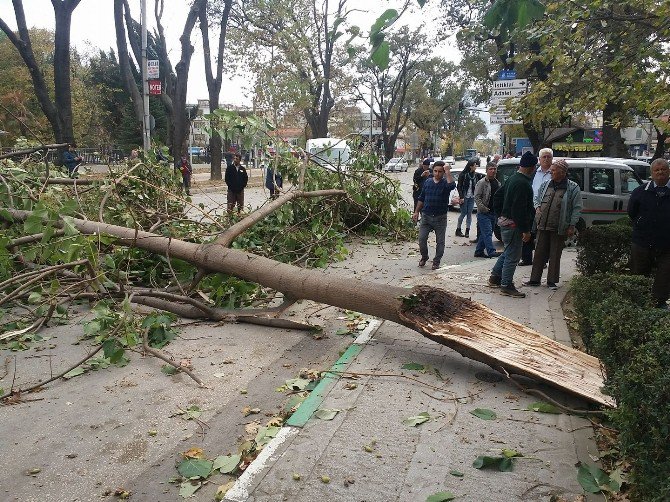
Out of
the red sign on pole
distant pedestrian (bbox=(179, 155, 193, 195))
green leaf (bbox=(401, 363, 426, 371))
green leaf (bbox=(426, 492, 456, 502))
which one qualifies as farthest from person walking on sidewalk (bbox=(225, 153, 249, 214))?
green leaf (bbox=(426, 492, 456, 502))

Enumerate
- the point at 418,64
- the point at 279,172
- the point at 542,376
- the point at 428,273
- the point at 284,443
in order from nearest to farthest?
the point at 284,443 < the point at 542,376 < the point at 428,273 < the point at 279,172 < the point at 418,64

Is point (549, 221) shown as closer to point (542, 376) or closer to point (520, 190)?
point (520, 190)

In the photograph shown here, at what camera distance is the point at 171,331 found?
5652 millimetres

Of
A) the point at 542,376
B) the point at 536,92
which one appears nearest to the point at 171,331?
the point at 542,376

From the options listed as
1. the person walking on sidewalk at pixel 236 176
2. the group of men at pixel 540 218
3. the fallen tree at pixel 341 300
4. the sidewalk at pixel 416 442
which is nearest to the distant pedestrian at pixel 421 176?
the group of men at pixel 540 218

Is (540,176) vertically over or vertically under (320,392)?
over

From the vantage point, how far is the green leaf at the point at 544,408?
3855mm

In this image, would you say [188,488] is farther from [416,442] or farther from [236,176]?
[236,176]

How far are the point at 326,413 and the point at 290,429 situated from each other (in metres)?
0.32

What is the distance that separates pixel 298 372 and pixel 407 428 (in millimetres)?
1445

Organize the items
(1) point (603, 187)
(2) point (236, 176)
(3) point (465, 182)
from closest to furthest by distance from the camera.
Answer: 1. (1) point (603, 187)
2. (3) point (465, 182)
3. (2) point (236, 176)

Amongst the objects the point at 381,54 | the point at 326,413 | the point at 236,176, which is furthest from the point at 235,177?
the point at 381,54

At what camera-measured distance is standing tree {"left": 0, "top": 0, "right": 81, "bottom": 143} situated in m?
17.8

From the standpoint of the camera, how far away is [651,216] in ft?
18.8
